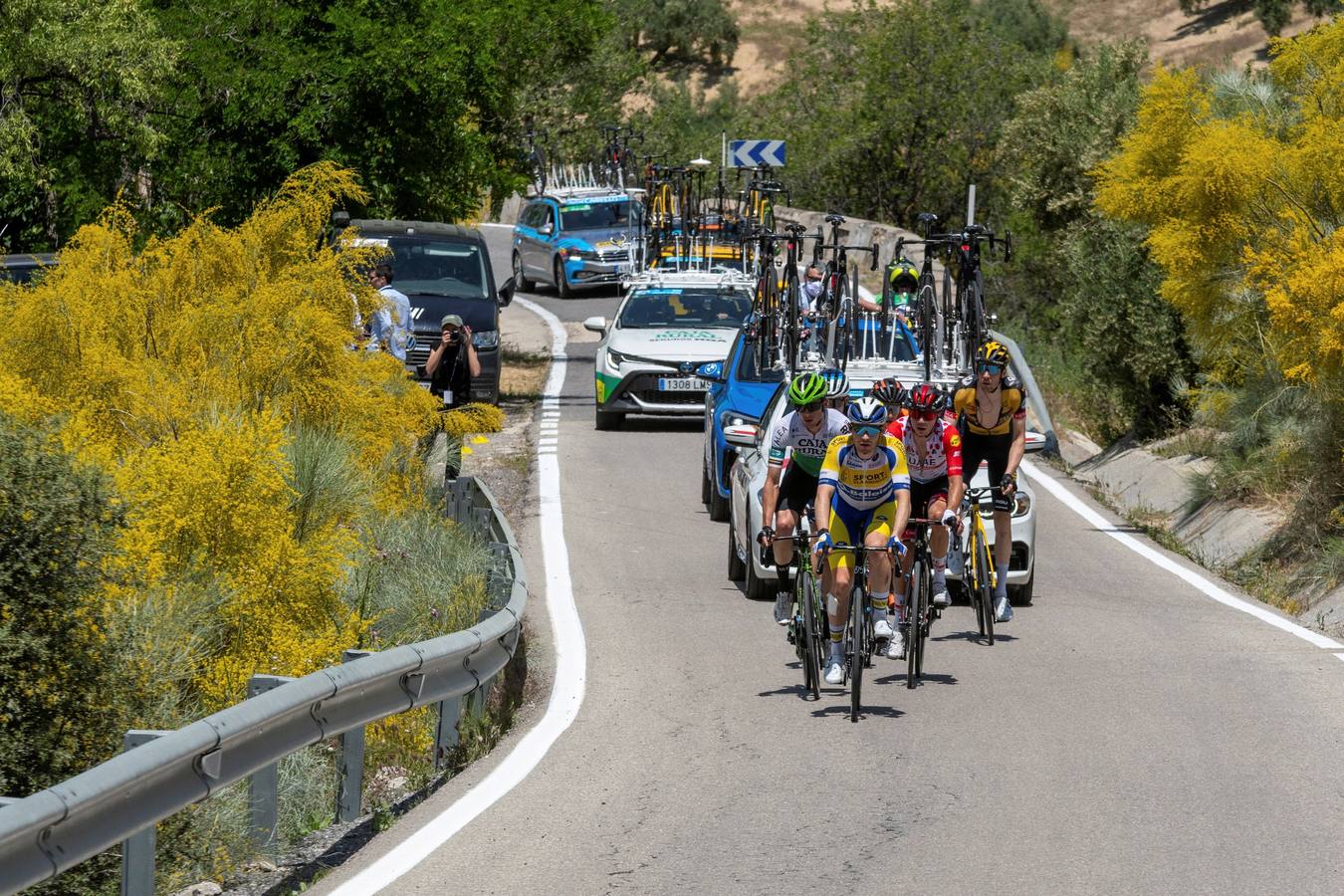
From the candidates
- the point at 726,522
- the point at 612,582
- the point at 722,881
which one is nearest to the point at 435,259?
Result: the point at 726,522

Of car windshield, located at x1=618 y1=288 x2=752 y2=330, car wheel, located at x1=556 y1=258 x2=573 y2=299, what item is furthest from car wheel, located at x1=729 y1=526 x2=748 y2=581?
car wheel, located at x1=556 y1=258 x2=573 y2=299

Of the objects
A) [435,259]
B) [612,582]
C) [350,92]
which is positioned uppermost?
[350,92]

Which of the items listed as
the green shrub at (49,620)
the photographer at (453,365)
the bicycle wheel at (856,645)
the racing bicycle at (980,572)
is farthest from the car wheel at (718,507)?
the green shrub at (49,620)

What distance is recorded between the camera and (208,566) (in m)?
10.2

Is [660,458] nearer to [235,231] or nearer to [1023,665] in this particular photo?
[235,231]

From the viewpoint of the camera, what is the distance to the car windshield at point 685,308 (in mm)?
22672

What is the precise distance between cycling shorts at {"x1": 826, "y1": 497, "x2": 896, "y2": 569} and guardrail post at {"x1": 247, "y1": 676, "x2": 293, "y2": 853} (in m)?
3.91

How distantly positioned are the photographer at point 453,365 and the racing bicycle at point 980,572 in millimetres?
4590

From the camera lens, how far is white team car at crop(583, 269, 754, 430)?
2206cm

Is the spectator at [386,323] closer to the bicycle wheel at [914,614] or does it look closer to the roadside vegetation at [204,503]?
the roadside vegetation at [204,503]

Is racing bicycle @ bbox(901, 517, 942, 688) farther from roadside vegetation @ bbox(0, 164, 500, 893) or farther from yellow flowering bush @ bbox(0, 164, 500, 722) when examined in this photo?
yellow flowering bush @ bbox(0, 164, 500, 722)

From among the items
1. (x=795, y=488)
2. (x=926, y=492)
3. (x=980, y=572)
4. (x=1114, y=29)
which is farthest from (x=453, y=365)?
(x=1114, y=29)

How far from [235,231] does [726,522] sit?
5127 mm

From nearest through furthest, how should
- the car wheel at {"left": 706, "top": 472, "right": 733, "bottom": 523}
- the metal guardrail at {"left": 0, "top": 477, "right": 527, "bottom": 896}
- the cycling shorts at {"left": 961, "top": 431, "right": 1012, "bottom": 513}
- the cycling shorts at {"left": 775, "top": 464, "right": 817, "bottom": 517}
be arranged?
1. the metal guardrail at {"left": 0, "top": 477, "right": 527, "bottom": 896}
2. the cycling shorts at {"left": 775, "top": 464, "right": 817, "bottom": 517}
3. the cycling shorts at {"left": 961, "top": 431, "right": 1012, "bottom": 513}
4. the car wheel at {"left": 706, "top": 472, "right": 733, "bottom": 523}
